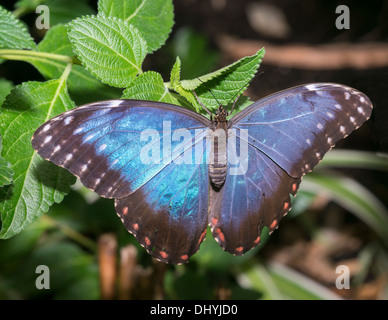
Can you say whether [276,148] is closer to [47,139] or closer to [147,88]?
[147,88]

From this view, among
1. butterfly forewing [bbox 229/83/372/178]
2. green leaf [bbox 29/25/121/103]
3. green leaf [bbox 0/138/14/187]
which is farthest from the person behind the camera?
green leaf [bbox 29/25/121/103]

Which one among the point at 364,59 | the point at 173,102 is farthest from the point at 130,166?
the point at 364,59

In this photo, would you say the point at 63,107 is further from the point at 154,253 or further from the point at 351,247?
the point at 351,247

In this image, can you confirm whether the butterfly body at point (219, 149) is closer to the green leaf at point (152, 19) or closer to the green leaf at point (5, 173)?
the green leaf at point (152, 19)

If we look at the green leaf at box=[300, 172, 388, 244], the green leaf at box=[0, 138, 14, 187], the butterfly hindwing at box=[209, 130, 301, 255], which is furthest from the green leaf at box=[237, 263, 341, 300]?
the green leaf at box=[0, 138, 14, 187]

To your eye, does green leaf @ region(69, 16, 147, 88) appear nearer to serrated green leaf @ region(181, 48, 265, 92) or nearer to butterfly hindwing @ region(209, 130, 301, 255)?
serrated green leaf @ region(181, 48, 265, 92)
